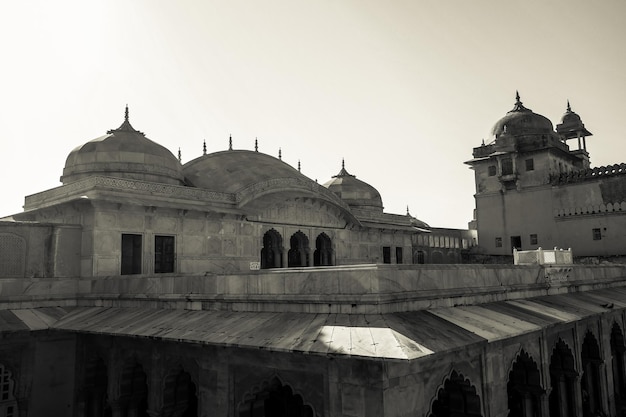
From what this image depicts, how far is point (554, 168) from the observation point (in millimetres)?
33969

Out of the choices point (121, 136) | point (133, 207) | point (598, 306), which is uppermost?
point (121, 136)

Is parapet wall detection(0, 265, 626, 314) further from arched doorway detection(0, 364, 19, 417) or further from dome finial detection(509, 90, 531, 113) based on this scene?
dome finial detection(509, 90, 531, 113)

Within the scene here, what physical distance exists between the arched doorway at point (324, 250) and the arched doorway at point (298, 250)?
1.36 meters

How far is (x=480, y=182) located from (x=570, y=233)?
6882mm

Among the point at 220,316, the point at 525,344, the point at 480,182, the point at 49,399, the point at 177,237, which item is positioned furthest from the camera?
the point at 480,182

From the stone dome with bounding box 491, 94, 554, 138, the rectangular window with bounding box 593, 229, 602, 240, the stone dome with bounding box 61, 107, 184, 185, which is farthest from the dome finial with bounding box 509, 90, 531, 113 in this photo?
the stone dome with bounding box 61, 107, 184, 185

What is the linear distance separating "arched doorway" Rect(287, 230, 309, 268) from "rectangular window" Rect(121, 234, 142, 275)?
8.12m

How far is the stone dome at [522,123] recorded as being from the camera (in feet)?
114

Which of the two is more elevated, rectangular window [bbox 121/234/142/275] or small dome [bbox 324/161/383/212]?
small dome [bbox 324/161/383/212]

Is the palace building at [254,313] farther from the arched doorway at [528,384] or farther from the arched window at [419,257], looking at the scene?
the arched window at [419,257]

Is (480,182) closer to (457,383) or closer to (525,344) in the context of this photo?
(525,344)

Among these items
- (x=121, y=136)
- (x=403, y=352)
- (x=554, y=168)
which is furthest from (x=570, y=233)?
(x=403, y=352)

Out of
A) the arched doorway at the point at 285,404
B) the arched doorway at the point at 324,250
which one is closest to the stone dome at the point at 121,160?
the arched doorway at the point at 324,250

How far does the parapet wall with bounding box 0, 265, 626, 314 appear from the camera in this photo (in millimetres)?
9688
